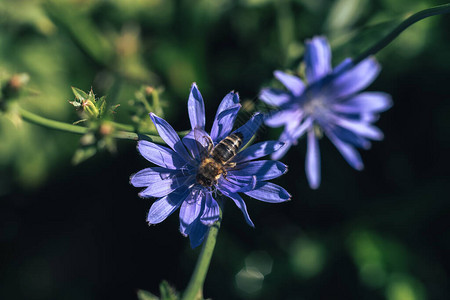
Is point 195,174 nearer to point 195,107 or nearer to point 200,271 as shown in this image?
point 195,107

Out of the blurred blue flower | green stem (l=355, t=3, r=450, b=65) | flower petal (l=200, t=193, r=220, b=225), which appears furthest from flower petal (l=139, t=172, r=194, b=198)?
green stem (l=355, t=3, r=450, b=65)

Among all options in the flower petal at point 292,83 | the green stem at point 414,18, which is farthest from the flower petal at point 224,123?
the green stem at point 414,18

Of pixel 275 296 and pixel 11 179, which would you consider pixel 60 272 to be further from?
pixel 275 296

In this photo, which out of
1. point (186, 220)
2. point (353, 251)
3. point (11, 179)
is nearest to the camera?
point (186, 220)

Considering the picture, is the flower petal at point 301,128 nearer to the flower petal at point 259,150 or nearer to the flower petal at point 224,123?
the flower petal at point 259,150

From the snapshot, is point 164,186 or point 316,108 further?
point 316,108

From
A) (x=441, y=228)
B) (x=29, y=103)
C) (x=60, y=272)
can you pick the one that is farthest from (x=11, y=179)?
(x=441, y=228)

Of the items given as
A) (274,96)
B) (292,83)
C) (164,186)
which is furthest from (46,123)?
(292,83)
